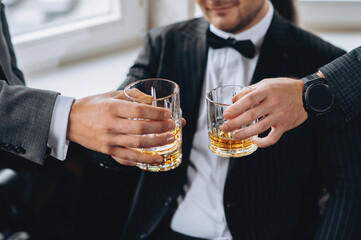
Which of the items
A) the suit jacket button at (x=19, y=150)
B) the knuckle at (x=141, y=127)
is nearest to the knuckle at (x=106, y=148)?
the knuckle at (x=141, y=127)

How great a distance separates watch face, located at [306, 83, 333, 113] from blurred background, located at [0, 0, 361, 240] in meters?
0.90

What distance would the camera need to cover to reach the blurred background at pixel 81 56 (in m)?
1.98

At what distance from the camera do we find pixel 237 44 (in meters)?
1.54

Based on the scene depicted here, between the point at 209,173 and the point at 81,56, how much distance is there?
1.13 meters

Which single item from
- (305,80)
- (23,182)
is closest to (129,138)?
(305,80)

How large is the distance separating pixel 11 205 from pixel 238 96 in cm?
132

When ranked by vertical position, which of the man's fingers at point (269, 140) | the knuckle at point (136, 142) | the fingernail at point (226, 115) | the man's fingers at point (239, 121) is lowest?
the man's fingers at point (269, 140)

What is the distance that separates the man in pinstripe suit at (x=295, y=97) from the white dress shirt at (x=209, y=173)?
436mm

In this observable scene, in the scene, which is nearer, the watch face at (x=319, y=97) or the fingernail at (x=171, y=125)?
the fingernail at (x=171, y=125)

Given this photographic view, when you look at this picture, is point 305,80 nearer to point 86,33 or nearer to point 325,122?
point 325,122

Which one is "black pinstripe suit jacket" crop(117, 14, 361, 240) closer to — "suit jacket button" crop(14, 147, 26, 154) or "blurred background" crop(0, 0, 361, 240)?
"blurred background" crop(0, 0, 361, 240)

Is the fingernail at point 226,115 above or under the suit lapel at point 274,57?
above

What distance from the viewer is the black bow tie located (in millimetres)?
1536

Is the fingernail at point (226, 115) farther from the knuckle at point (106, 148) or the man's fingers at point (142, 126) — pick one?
the knuckle at point (106, 148)
